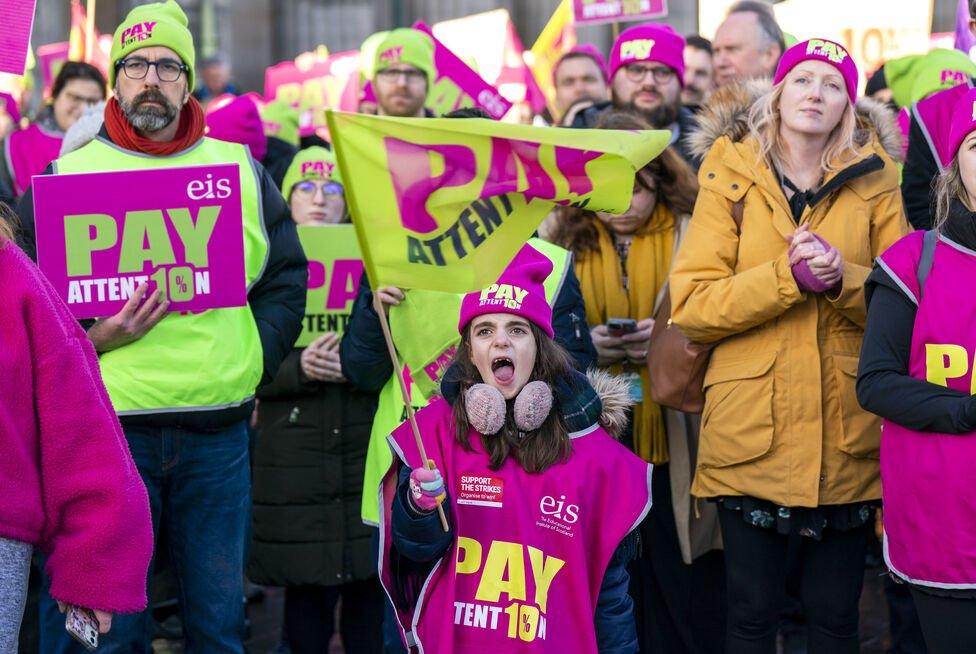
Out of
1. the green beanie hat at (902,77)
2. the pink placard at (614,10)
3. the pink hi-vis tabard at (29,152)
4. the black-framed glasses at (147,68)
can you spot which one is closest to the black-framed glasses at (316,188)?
the black-framed glasses at (147,68)

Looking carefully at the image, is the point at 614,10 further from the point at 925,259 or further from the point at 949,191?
the point at 925,259

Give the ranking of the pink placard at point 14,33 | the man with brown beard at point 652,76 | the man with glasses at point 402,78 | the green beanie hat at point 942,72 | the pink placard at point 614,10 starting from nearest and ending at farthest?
the pink placard at point 14,33
the man with brown beard at point 652,76
the green beanie hat at point 942,72
the man with glasses at point 402,78
the pink placard at point 614,10

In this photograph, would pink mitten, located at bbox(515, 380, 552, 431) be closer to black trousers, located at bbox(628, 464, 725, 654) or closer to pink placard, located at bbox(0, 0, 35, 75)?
black trousers, located at bbox(628, 464, 725, 654)

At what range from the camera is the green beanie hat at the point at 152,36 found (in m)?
4.96

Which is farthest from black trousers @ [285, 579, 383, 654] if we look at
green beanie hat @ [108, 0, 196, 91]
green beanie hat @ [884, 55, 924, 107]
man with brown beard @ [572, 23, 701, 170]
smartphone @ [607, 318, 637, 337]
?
green beanie hat @ [884, 55, 924, 107]

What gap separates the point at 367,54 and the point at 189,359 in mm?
6166

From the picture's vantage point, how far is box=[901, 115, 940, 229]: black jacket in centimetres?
532

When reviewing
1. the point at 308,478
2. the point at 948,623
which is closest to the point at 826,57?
the point at 948,623

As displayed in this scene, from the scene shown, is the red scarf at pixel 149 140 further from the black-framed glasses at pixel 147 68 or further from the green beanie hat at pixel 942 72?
the green beanie hat at pixel 942 72

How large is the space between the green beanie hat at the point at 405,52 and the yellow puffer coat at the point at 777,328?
274 centimetres

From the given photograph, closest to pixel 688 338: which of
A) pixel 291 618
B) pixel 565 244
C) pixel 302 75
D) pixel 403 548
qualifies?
pixel 565 244

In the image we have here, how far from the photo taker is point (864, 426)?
474cm

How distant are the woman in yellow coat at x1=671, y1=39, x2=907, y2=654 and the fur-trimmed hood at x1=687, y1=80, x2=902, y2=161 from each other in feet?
0.27

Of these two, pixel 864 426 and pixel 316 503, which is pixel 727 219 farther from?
pixel 316 503
